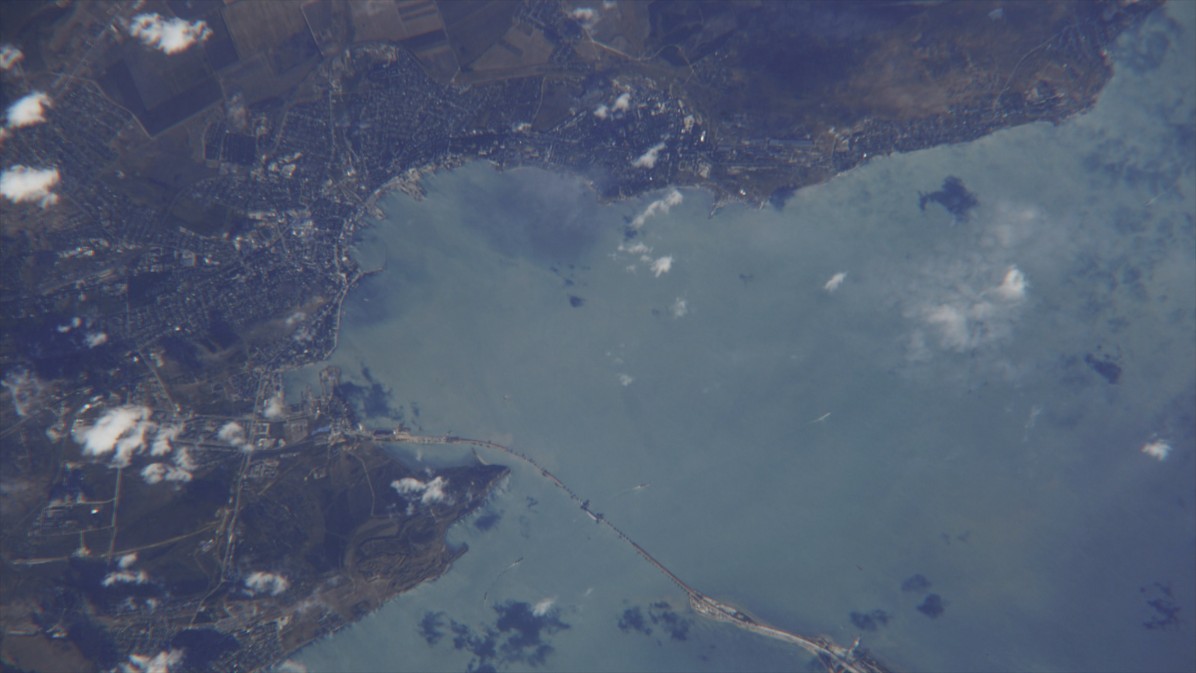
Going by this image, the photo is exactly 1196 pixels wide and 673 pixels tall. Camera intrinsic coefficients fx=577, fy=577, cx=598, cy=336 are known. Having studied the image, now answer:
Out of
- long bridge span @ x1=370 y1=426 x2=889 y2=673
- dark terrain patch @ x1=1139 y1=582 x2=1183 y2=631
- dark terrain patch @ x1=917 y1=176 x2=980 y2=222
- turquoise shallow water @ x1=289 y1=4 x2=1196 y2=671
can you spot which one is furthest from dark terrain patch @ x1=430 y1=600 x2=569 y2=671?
dark terrain patch @ x1=1139 y1=582 x2=1183 y2=631

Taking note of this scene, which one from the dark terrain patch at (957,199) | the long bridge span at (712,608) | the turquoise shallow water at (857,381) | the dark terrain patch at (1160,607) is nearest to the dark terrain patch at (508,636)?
the turquoise shallow water at (857,381)

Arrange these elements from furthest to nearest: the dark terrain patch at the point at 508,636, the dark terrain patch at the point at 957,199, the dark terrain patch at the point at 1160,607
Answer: the dark terrain patch at the point at 508,636, the dark terrain patch at the point at 1160,607, the dark terrain patch at the point at 957,199

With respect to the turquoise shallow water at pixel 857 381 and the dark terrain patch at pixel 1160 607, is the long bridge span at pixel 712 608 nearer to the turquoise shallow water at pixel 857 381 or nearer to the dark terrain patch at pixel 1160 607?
the turquoise shallow water at pixel 857 381

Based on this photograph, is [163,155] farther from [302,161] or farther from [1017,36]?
[1017,36]

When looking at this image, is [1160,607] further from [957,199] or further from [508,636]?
[508,636]

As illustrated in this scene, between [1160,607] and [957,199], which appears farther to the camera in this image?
[1160,607]

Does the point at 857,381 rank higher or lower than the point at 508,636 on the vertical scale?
higher

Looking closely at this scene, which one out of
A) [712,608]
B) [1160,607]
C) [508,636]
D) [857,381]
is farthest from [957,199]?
[508,636]

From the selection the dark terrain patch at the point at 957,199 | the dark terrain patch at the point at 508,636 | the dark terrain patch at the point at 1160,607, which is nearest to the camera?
the dark terrain patch at the point at 957,199
